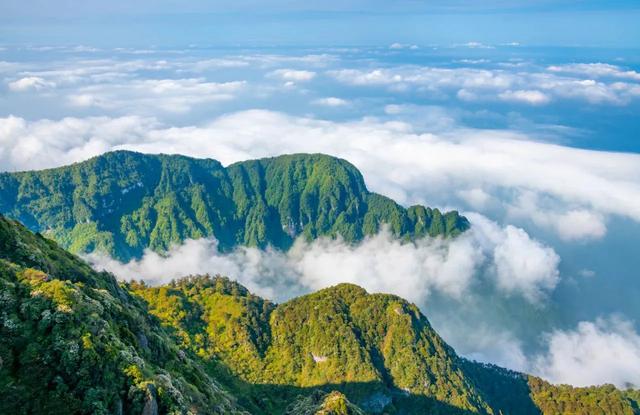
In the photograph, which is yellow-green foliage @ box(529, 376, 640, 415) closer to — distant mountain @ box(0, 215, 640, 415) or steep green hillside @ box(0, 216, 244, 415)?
distant mountain @ box(0, 215, 640, 415)

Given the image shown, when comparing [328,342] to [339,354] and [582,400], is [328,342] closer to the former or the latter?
[339,354]

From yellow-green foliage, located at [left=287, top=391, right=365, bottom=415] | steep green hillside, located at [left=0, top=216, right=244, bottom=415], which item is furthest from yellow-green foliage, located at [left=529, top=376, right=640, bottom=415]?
steep green hillside, located at [left=0, top=216, right=244, bottom=415]

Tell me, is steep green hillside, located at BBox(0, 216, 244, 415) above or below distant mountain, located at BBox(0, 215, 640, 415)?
above

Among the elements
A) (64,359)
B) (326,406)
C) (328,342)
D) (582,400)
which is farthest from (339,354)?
(64,359)

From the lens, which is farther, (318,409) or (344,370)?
(344,370)

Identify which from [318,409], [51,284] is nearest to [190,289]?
[318,409]

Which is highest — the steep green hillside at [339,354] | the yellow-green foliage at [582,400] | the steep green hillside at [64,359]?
the steep green hillside at [64,359]

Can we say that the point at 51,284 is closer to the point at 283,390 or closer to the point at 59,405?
the point at 59,405

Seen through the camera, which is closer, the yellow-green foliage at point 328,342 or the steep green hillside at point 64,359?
the steep green hillside at point 64,359

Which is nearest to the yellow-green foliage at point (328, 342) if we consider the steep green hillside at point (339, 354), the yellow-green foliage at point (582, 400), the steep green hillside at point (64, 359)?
the steep green hillside at point (339, 354)

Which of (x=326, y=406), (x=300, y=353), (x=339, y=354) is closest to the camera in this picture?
(x=326, y=406)

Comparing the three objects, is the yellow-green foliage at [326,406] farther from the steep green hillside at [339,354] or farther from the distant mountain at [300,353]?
the steep green hillside at [339,354]
